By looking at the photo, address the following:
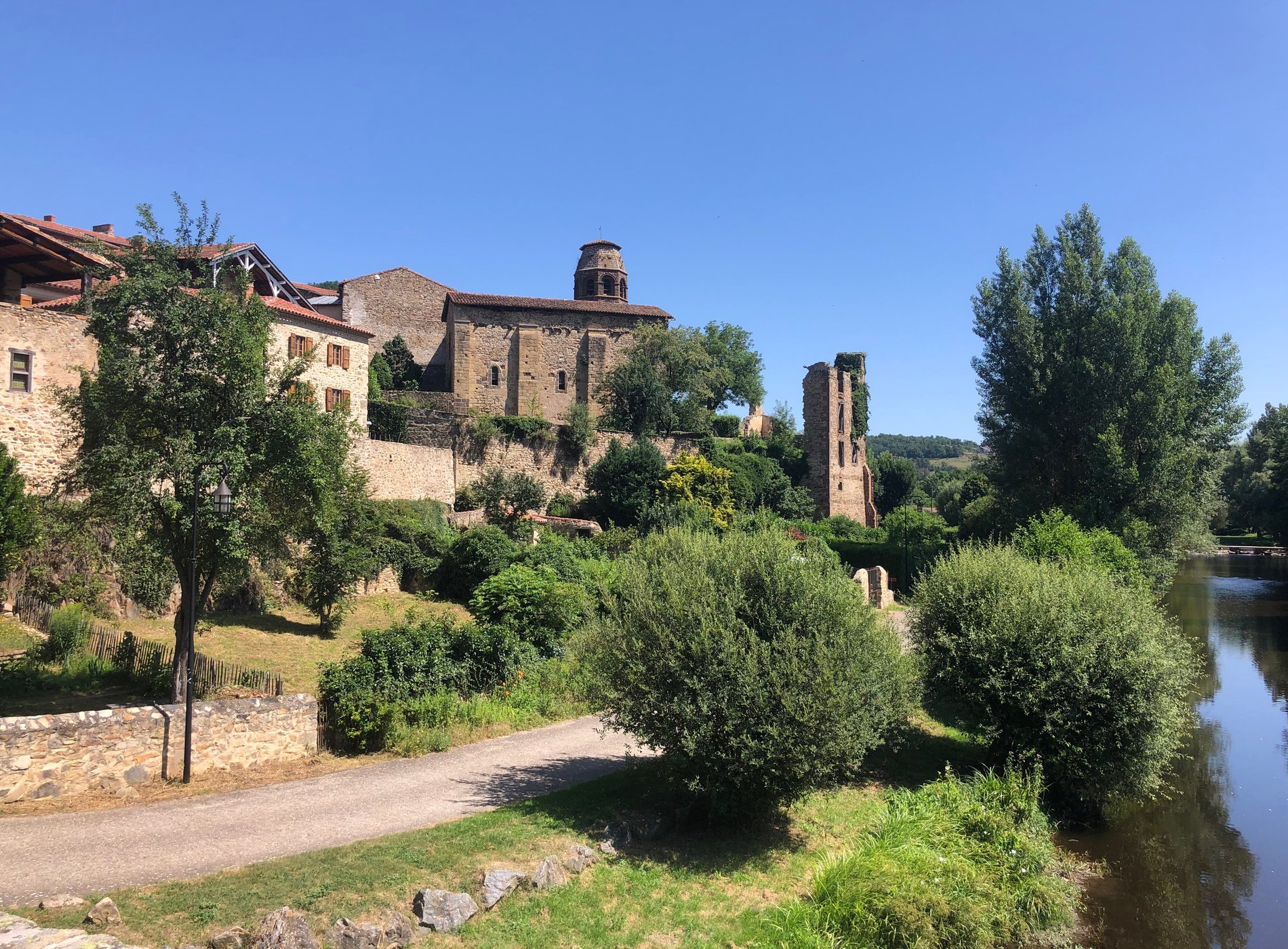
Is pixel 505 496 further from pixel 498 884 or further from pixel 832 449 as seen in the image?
pixel 498 884

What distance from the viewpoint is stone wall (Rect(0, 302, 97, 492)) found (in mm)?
17953

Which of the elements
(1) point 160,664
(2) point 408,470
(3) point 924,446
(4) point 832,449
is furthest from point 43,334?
(3) point 924,446

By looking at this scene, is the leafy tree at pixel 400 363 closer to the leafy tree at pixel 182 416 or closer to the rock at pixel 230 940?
the leafy tree at pixel 182 416

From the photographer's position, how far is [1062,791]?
14117mm

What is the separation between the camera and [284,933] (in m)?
6.98

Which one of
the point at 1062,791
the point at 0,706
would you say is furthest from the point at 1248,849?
the point at 0,706

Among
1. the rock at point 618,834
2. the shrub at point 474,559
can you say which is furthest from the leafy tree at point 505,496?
the rock at point 618,834

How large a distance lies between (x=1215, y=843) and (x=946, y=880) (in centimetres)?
631

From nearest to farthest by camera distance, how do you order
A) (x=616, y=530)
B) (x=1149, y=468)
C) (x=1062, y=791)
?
(x=1062, y=791)
(x=1149, y=468)
(x=616, y=530)

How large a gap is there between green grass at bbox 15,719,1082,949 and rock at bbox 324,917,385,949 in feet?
0.39

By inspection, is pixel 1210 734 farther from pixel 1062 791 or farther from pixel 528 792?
pixel 528 792

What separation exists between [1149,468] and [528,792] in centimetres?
2528

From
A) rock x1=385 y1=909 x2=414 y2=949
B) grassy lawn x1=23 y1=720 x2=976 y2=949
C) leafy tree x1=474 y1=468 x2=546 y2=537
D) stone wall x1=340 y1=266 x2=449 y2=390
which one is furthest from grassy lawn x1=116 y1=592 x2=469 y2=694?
stone wall x1=340 y1=266 x2=449 y2=390

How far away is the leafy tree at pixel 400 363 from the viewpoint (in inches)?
1882
